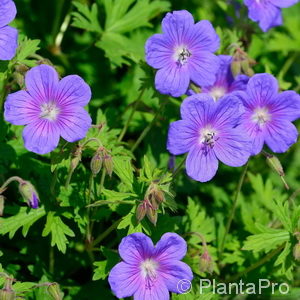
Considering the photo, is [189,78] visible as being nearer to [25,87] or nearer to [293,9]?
[25,87]

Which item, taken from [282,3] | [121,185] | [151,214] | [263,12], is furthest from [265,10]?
[151,214]

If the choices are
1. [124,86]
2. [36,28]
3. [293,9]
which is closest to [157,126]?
[124,86]

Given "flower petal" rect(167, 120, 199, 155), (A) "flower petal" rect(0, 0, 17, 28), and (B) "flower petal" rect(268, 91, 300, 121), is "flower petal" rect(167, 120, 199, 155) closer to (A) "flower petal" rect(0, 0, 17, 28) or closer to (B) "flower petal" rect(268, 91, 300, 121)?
(B) "flower petal" rect(268, 91, 300, 121)

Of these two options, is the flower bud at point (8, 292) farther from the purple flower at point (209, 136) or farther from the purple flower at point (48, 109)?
the purple flower at point (209, 136)

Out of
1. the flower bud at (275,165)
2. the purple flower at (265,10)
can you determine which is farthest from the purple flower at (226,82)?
the flower bud at (275,165)

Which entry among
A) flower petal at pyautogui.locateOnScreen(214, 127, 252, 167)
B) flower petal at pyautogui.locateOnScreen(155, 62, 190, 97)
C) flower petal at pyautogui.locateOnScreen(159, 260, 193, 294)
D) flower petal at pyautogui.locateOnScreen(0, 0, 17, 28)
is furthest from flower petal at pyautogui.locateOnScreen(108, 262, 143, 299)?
flower petal at pyautogui.locateOnScreen(0, 0, 17, 28)

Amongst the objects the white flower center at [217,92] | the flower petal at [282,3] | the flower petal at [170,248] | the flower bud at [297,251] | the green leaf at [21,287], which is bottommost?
the green leaf at [21,287]
